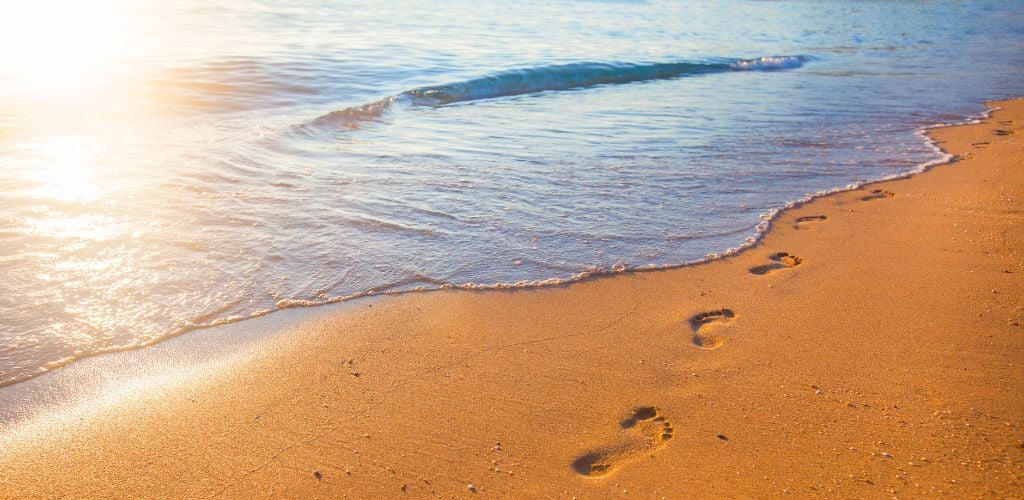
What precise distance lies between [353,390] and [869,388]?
1.88 meters

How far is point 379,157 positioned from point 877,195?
3.92 meters

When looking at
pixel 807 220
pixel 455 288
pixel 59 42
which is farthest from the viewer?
pixel 59 42

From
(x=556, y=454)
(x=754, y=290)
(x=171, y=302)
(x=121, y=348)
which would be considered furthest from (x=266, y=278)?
(x=754, y=290)

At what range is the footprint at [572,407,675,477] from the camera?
7.11ft

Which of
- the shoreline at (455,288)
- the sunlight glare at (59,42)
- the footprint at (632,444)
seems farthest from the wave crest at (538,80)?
the footprint at (632,444)

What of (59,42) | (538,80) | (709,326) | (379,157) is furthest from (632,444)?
(59,42)

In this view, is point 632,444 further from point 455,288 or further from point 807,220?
point 807,220

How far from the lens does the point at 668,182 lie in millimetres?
5285

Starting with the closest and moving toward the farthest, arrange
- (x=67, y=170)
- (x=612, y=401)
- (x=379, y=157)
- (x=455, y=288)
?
(x=612, y=401)
(x=455, y=288)
(x=67, y=170)
(x=379, y=157)

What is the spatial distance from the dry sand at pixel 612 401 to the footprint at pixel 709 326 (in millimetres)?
13

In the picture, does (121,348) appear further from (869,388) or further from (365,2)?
(365,2)

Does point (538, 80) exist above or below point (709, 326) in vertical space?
above

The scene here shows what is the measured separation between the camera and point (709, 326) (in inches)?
121

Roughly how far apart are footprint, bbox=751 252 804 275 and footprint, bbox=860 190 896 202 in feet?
4.62
